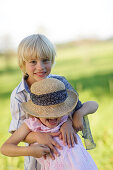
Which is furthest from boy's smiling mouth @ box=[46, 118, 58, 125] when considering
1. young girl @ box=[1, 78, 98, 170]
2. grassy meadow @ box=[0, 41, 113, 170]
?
grassy meadow @ box=[0, 41, 113, 170]

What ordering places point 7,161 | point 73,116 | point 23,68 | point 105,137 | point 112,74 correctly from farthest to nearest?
point 112,74, point 105,137, point 7,161, point 23,68, point 73,116

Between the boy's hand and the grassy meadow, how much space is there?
157 cm

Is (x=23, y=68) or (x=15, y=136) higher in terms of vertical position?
(x=23, y=68)

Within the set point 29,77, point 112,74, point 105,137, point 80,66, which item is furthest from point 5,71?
point 29,77

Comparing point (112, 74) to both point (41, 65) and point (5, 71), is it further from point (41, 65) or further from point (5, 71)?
point (41, 65)

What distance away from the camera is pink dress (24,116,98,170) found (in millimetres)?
2047

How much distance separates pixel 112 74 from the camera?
842 cm

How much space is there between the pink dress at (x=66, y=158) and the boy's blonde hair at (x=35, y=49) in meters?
0.52

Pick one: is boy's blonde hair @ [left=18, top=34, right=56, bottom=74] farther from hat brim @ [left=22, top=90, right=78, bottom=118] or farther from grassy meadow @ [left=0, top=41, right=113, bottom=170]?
grassy meadow @ [left=0, top=41, right=113, bottom=170]

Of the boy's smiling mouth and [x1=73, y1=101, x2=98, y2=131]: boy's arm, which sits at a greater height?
the boy's smiling mouth

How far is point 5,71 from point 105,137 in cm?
864

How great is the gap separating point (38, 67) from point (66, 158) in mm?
735

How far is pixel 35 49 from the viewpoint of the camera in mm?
2340

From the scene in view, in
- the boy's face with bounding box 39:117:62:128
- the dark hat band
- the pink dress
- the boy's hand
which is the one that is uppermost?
the dark hat band
